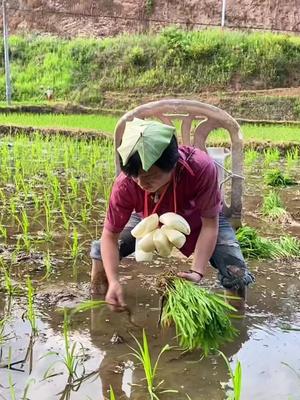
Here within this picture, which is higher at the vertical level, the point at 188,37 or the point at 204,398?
the point at 188,37

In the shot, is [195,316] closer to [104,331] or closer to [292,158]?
[104,331]

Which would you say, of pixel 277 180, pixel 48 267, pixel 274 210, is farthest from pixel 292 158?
pixel 48 267

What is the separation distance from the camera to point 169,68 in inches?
679

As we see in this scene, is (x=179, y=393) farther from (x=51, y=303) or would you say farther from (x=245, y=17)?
(x=245, y=17)

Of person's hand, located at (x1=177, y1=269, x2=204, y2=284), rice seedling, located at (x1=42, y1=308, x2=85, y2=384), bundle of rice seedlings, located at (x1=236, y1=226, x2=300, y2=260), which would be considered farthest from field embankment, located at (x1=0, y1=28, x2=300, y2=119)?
rice seedling, located at (x1=42, y1=308, x2=85, y2=384)

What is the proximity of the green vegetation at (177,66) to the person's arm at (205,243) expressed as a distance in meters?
14.7

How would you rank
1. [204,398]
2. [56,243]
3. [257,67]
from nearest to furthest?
[204,398]
[56,243]
[257,67]

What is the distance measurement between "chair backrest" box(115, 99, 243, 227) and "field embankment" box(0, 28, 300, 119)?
13.0m

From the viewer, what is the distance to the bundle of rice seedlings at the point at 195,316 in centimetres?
179

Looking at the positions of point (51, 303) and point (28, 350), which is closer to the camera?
point (28, 350)

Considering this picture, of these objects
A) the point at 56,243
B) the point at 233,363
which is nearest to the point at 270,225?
the point at 56,243

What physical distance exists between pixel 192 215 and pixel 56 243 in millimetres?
1239

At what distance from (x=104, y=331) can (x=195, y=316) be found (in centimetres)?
41

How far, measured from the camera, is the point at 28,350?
1878mm
